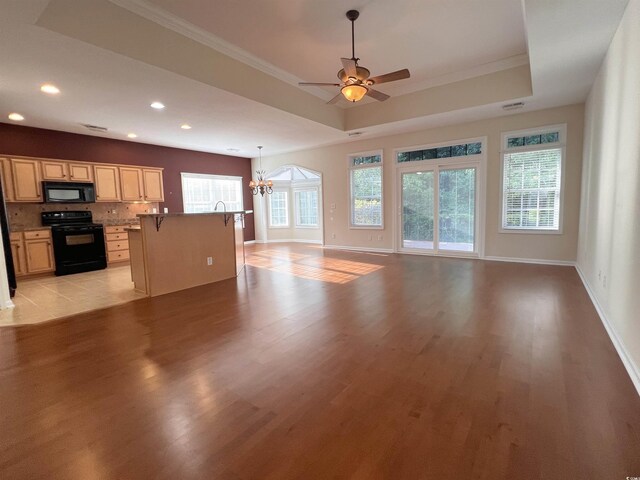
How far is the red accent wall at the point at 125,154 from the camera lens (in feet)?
18.9

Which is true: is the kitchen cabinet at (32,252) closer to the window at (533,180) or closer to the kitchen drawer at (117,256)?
the kitchen drawer at (117,256)

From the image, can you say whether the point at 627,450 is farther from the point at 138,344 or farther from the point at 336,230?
the point at 336,230

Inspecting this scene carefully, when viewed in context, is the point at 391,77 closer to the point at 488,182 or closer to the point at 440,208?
the point at 488,182

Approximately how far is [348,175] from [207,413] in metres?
7.23

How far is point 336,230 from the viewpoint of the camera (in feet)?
28.9

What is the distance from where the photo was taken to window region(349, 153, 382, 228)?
7.92 metres

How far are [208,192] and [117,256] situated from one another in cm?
312

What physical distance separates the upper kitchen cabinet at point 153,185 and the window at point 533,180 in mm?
7801

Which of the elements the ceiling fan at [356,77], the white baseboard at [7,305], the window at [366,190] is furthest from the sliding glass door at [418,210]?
the white baseboard at [7,305]

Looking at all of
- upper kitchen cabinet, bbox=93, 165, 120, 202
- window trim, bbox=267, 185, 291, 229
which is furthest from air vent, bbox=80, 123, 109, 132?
window trim, bbox=267, 185, 291, 229

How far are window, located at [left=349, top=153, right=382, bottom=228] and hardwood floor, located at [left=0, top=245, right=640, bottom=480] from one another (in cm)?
444

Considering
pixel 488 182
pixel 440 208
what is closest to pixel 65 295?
pixel 440 208

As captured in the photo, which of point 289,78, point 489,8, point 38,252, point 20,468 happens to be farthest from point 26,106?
point 489,8

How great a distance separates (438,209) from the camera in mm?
7016
